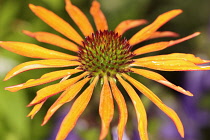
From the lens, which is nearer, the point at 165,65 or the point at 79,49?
the point at 165,65

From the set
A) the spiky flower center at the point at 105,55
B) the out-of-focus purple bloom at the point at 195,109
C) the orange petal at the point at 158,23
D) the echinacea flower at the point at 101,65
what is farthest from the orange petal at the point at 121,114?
the out-of-focus purple bloom at the point at 195,109

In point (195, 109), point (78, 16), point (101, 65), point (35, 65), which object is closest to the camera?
point (35, 65)

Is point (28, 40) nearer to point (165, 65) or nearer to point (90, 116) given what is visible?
point (90, 116)

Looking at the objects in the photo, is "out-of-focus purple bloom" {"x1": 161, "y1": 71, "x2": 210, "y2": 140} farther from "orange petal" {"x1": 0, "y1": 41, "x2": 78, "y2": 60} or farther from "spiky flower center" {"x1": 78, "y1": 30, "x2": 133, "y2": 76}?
"orange petal" {"x1": 0, "y1": 41, "x2": 78, "y2": 60}

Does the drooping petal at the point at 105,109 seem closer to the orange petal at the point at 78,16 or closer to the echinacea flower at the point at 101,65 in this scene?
the echinacea flower at the point at 101,65

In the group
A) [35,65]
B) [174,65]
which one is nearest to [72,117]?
[35,65]

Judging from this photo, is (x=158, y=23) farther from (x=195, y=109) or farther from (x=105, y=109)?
(x=195, y=109)

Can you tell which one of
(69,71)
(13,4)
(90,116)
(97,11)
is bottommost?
(90,116)

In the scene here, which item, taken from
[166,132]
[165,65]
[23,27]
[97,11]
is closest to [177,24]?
[166,132]
